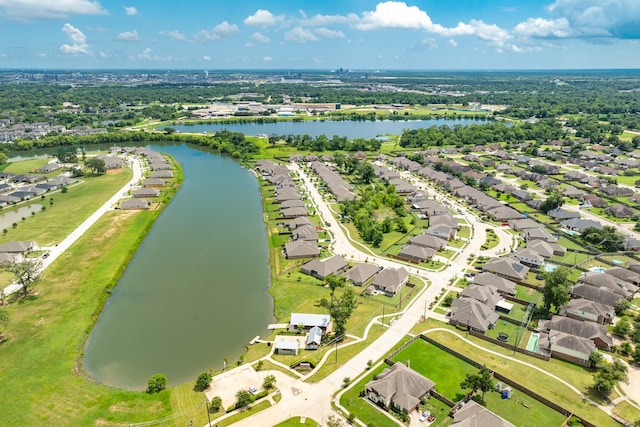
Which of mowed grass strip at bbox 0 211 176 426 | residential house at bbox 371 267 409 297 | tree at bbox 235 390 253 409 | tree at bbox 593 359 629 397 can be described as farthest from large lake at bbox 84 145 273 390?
tree at bbox 593 359 629 397

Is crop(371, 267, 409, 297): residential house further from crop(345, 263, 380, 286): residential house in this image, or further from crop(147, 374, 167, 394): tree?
crop(147, 374, 167, 394): tree

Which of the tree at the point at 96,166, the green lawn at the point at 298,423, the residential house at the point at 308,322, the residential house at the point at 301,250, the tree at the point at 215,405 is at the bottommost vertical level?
the green lawn at the point at 298,423

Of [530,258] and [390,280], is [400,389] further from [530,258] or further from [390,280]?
[530,258]

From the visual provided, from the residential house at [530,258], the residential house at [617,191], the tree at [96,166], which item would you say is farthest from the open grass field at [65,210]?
the residential house at [617,191]

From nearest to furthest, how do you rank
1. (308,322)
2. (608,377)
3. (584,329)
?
(608,377), (584,329), (308,322)

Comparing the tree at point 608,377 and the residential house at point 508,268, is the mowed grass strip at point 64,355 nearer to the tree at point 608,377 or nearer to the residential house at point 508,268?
the tree at point 608,377

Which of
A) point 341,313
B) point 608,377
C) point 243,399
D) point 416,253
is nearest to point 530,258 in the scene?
point 416,253
